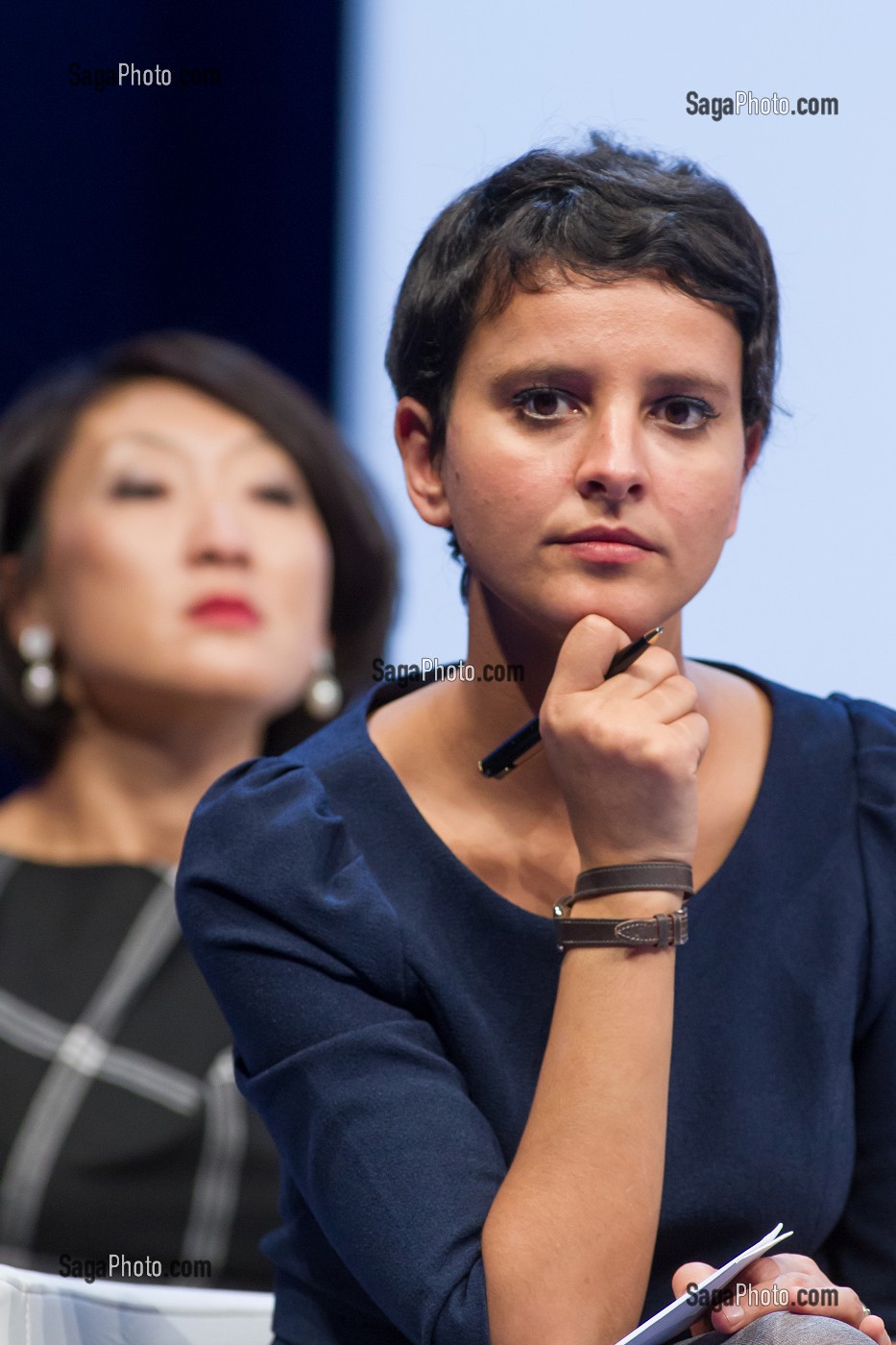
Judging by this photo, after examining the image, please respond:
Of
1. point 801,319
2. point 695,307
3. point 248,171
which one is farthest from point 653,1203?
point 248,171

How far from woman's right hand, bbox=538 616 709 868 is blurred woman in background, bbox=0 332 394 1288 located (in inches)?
51.9

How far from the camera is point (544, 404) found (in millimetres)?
1244

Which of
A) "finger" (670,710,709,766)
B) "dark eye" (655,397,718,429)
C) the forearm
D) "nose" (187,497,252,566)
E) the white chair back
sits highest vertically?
"dark eye" (655,397,718,429)

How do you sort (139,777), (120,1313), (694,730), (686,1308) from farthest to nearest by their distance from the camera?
(139,777) < (120,1313) < (694,730) < (686,1308)

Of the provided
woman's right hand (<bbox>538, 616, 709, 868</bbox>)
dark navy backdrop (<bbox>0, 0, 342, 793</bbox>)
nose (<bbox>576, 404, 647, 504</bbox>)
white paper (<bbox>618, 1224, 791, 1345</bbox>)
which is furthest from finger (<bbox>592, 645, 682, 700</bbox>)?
dark navy backdrop (<bbox>0, 0, 342, 793</bbox>)

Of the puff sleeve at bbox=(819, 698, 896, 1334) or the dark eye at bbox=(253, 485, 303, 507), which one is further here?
the dark eye at bbox=(253, 485, 303, 507)

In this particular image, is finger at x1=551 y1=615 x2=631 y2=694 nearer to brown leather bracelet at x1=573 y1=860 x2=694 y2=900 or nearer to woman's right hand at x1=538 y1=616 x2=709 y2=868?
woman's right hand at x1=538 y1=616 x2=709 y2=868

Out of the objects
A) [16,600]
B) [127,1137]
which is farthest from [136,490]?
[127,1137]

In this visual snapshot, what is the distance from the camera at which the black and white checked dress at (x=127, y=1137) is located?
85.2 inches

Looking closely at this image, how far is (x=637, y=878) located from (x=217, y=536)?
152 cm

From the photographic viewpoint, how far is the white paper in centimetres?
106

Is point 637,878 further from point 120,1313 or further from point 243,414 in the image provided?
point 243,414

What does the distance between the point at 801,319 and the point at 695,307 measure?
323mm

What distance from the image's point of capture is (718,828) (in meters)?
1.37
